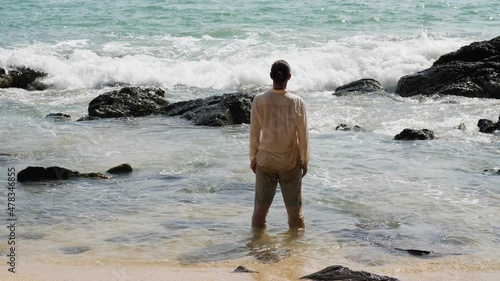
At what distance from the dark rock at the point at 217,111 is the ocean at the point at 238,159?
0.31m

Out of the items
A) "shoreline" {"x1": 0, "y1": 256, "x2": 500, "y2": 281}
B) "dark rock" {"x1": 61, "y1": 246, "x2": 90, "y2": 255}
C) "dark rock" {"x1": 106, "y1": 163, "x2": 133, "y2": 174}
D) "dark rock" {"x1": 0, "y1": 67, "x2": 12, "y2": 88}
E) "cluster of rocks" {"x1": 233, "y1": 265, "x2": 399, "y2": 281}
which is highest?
"dark rock" {"x1": 0, "y1": 67, "x2": 12, "y2": 88}

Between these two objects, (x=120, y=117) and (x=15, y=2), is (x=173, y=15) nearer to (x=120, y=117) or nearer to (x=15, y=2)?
(x=15, y=2)

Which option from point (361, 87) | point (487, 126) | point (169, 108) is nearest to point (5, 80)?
point (169, 108)

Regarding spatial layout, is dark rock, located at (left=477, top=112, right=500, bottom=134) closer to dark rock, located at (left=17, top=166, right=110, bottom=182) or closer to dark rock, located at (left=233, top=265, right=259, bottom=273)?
dark rock, located at (left=17, top=166, right=110, bottom=182)

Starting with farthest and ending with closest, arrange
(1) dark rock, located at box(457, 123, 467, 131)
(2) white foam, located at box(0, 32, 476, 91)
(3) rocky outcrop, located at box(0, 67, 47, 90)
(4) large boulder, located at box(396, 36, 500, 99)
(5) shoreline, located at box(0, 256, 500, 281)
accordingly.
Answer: (2) white foam, located at box(0, 32, 476, 91) < (3) rocky outcrop, located at box(0, 67, 47, 90) < (4) large boulder, located at box(396, 36, 500, 99) < (1) dark rock, located at box(457, 123, 467, 131) < (5) shoreline, located at box(0, 256, 500, 281)

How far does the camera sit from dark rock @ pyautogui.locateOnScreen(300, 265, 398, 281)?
21.2ft

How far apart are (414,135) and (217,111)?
4001 millimetres

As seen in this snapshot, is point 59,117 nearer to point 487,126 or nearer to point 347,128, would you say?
point 347,128

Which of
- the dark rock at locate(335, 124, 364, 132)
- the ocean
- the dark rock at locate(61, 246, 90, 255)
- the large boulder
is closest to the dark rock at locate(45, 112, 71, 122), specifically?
the ocean

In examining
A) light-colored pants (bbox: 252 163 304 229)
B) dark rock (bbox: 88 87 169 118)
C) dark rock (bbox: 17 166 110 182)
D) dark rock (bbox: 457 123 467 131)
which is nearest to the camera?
light-colored pants (bbox: 252 163 304 229)

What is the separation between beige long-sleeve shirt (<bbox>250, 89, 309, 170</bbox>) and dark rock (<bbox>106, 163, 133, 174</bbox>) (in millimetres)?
4262

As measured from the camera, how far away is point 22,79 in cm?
2100

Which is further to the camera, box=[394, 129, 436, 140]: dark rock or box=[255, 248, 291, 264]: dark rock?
box=[394, 129, 436, 140]: dark rock

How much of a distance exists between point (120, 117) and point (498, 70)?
8.96 m
